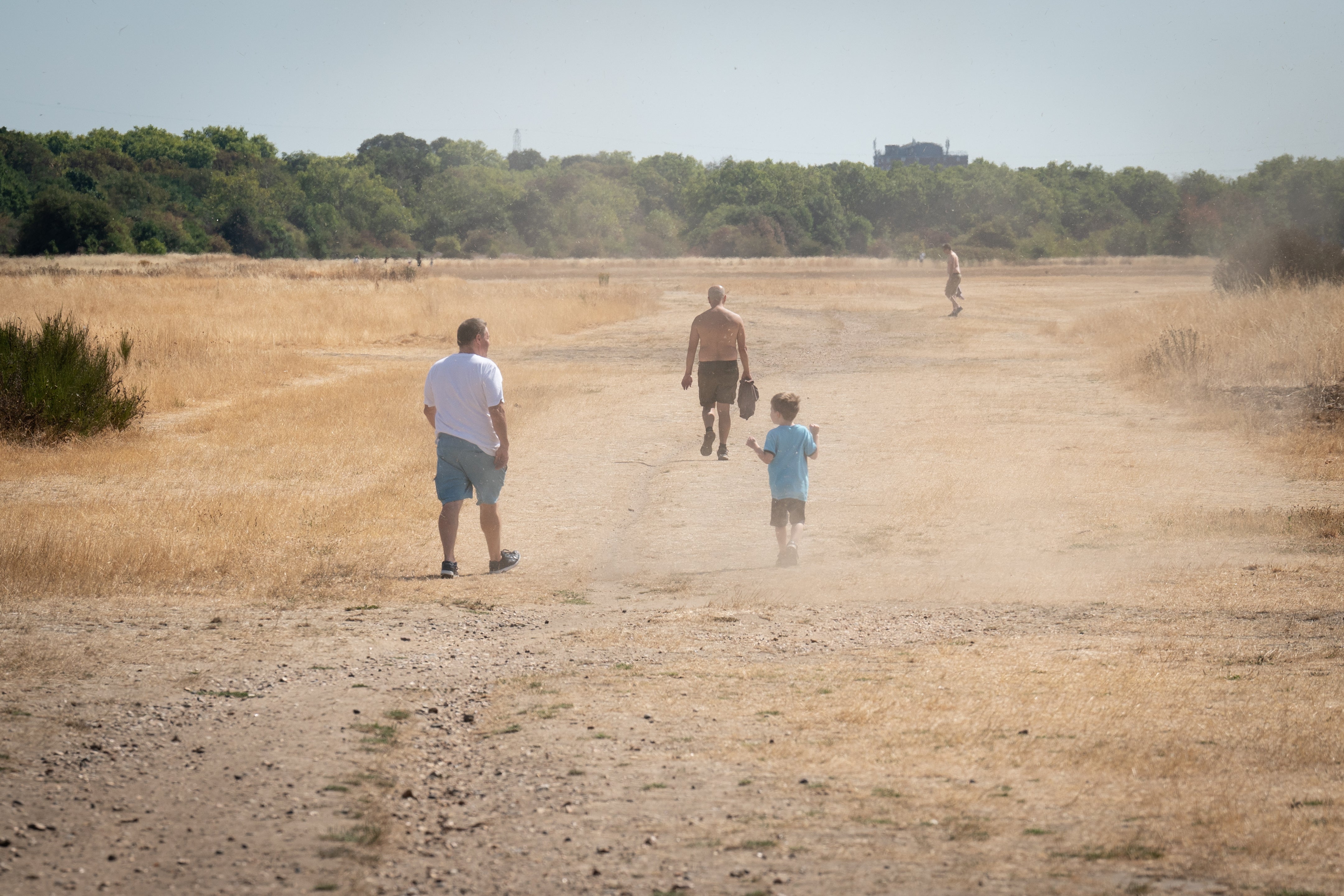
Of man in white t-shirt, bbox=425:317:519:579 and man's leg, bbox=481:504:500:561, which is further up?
man in white t-shirt, bbox=425:317:519:579

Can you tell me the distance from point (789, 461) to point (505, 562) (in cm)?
218

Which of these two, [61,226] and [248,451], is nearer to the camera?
[248,451]

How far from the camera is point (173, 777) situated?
3.98 metres

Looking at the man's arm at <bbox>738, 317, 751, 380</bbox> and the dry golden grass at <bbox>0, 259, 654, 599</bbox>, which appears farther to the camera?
the man's arm at <bbox>738, 317, 751, 380</bbox>

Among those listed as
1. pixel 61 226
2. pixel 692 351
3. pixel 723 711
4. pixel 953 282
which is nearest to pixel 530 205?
pixel 61 226

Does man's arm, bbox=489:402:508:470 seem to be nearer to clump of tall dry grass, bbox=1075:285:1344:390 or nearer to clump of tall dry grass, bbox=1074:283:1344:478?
clump of tall dry grass, bbox=1074:283:1344:478

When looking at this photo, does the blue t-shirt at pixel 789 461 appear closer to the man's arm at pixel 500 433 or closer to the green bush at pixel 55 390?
the man's arm at pixel 500 433

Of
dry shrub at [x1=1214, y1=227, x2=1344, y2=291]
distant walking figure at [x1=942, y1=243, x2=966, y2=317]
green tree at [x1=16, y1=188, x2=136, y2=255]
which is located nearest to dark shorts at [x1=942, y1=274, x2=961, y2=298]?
distant walking figure at [x1=942, y1=243, x2=966, y2=317]

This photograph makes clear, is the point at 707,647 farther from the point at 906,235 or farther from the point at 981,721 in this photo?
the point at 906,235

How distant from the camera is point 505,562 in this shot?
802 centimetres

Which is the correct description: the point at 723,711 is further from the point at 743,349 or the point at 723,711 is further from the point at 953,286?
the point at 953,286

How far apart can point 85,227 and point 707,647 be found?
76298mm

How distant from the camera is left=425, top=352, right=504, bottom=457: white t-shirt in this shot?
7.48 meters

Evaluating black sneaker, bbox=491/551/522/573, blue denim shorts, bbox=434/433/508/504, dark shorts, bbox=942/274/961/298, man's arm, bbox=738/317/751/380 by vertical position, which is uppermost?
dark shorts, bbox=942/274/961/298
